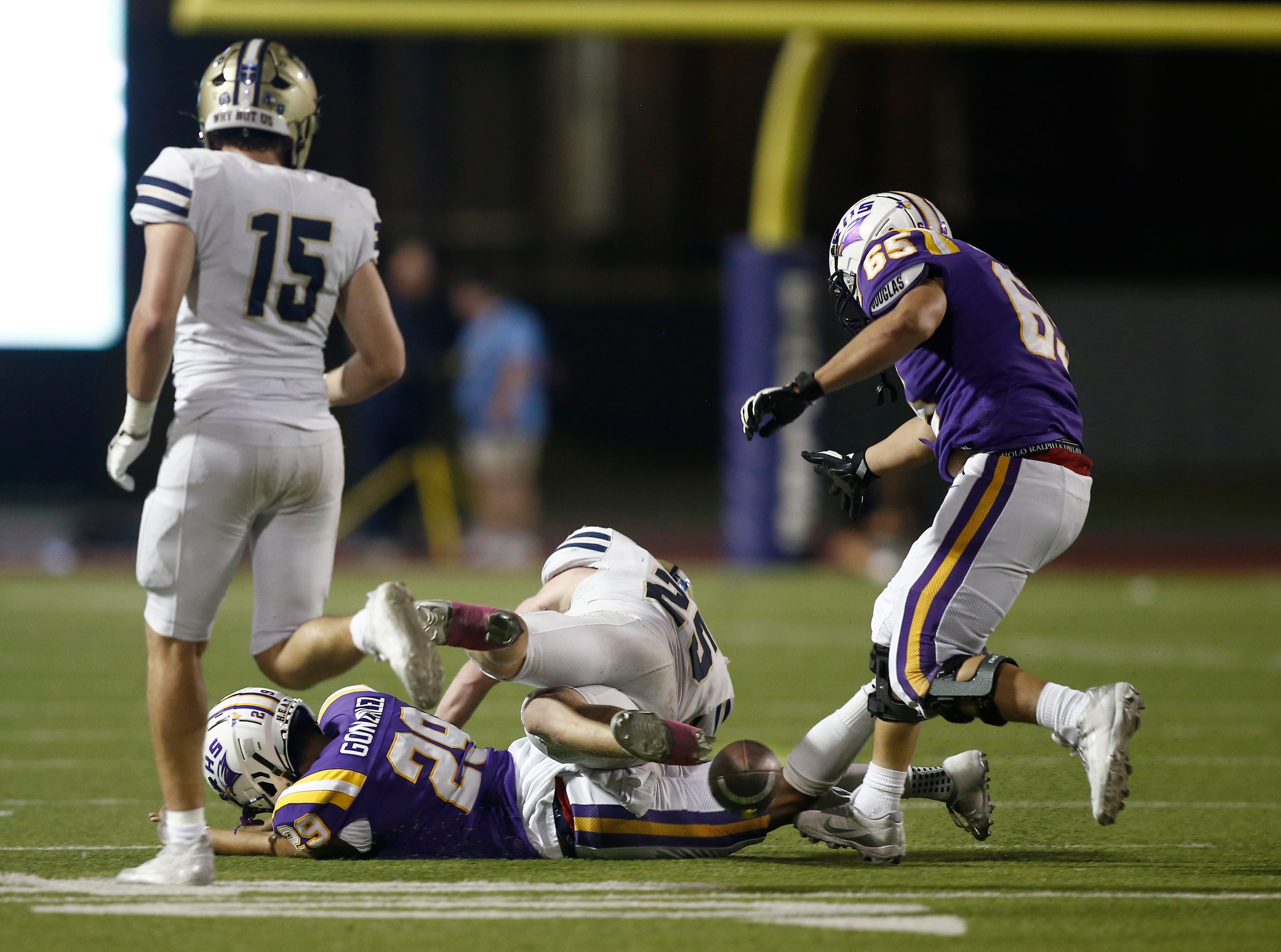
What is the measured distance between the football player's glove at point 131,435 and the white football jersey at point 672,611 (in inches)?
40.8

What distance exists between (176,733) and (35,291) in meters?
8.66

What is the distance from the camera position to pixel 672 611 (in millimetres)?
3961

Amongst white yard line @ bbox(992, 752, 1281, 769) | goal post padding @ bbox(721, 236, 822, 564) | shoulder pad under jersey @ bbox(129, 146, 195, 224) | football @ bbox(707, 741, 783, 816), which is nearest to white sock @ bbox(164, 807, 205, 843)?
football @ bbox(707, 741, 783, 816)

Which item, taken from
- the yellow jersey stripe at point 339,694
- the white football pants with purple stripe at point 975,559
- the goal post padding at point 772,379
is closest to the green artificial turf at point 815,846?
the yellow jersey stripe at point 339,694

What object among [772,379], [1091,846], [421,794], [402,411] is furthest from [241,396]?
[402,411]

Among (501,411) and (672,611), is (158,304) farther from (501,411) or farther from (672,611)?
(501,411)

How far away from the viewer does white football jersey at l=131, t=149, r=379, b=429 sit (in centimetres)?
349

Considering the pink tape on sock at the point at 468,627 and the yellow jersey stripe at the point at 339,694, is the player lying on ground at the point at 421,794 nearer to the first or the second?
the yellow jersey stripe at the point at 339,694

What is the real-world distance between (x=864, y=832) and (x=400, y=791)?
1.02 metres

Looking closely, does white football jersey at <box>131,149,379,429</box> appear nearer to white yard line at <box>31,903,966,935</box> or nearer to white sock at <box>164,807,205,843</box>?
white sock at <box>164,807,205,843</box>

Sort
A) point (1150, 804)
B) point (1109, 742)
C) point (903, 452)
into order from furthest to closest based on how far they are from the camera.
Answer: point (1150, 804), point (903, 452), point (1109, 742)

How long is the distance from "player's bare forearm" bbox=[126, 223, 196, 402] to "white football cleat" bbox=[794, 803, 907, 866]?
1739 mm

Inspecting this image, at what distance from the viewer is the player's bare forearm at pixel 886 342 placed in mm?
3590

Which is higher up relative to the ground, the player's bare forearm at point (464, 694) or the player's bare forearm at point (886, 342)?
the player's bare forearm at point (886, 342)
